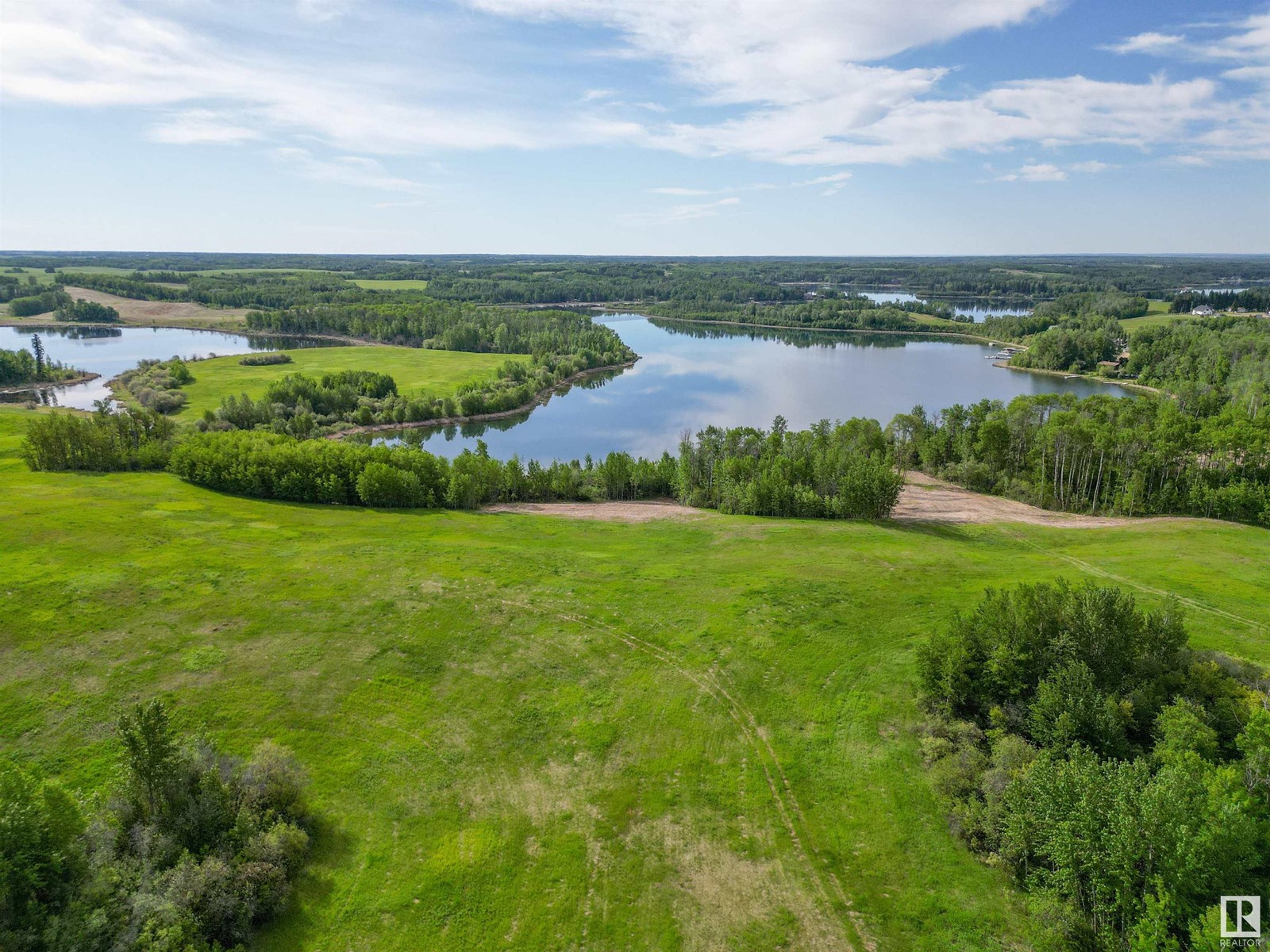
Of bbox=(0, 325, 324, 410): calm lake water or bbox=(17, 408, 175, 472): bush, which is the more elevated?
bbox=(0, 325, 324, 410): calm lake water

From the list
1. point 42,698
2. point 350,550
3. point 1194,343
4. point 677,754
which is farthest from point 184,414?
point 1194,343

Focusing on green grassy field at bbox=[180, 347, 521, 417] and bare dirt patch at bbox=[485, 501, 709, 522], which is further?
green grassy field at bbox=[180, 347, 521, 417]

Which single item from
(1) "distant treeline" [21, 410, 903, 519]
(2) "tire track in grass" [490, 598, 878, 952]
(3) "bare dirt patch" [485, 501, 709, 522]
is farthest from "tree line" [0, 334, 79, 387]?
(2) "tire track in grass" [490, 598, 878, 952]

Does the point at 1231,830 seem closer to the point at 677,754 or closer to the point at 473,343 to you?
the point at 677,754

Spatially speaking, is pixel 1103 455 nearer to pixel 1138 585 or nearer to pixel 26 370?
pixel 1138 585

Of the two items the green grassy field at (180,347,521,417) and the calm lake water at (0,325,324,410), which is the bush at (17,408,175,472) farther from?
the calm lake water at (0,325,324,410)

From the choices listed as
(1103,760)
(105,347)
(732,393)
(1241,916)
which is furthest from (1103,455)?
(105,347)

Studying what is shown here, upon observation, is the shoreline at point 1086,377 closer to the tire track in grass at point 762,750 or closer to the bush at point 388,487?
the tire track in grass at point 762,750

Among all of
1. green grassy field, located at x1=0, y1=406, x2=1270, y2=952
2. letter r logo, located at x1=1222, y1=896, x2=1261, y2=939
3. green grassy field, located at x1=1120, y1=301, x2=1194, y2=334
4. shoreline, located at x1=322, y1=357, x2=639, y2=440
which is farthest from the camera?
green grassy field, located at x1=1120, y1=301, x2=1194, y2=334
